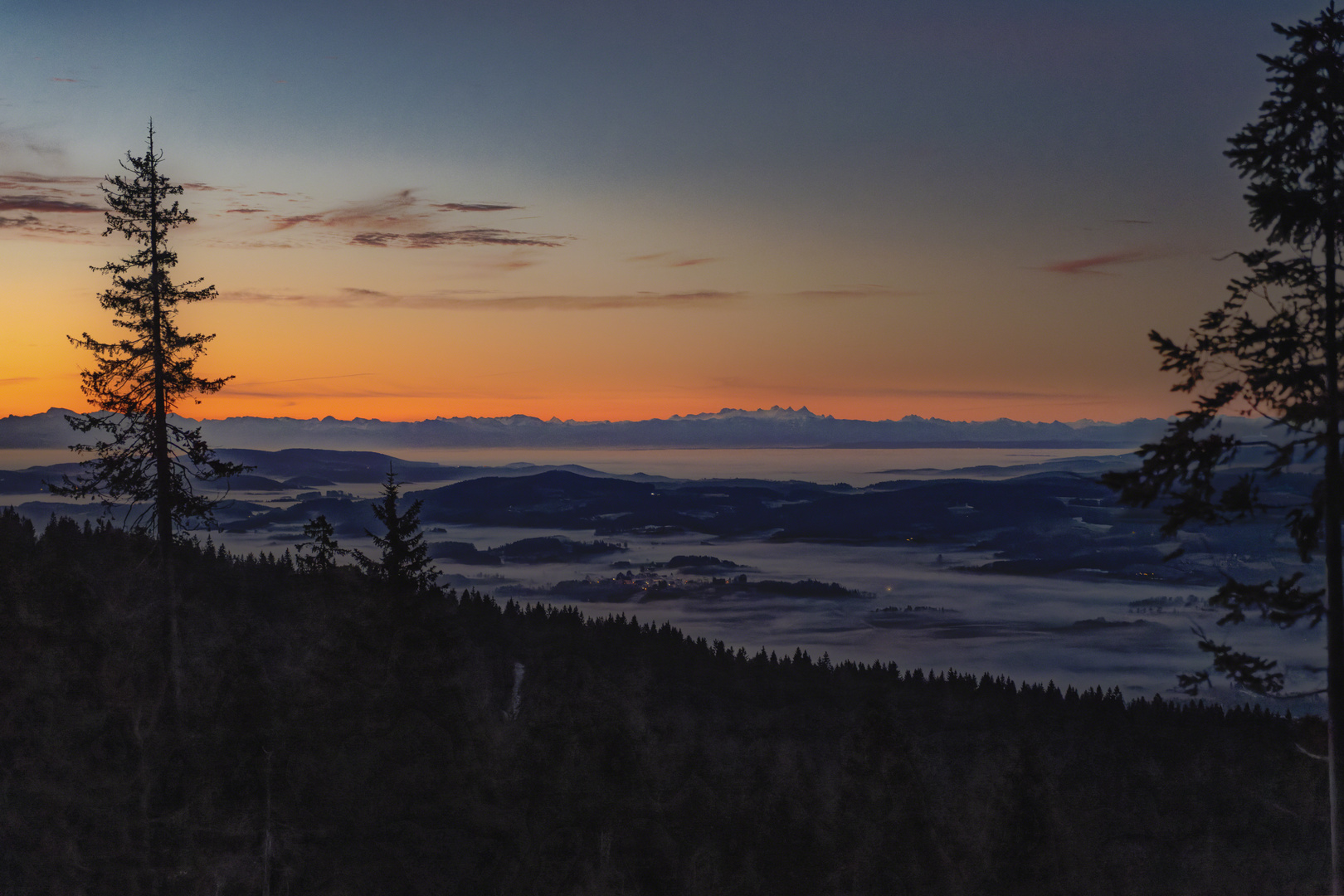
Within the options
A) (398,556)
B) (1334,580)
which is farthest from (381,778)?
(1334,580)

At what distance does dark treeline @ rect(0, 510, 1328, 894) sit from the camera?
23.4 m

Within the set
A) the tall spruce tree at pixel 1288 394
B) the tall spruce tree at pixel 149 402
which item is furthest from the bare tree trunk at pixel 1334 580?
the tall spruce tree at pixel 149 402

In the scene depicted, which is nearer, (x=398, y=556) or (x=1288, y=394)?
(x=1288, y=394)

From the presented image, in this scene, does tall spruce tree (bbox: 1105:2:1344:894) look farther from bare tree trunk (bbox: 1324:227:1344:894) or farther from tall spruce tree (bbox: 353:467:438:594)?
tall spruce tree (bbox: 353:467:438:594)

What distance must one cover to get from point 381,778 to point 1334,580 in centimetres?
2540

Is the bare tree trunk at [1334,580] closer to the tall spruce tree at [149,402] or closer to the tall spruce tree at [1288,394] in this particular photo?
the tall spruce tree at [1288,394]

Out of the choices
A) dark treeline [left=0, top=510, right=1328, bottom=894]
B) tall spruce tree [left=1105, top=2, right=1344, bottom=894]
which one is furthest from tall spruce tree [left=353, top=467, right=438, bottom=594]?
tall spruce tree [left=1105, top=2, right=1344, bottom=894]

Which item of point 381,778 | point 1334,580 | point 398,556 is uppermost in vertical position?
point 1334,580

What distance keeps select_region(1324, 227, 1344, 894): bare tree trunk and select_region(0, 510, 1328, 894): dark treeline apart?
2391mm

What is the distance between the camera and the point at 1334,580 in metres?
11.9

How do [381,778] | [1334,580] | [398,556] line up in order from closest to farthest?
[1334,580]
[381,778]
[398,556]

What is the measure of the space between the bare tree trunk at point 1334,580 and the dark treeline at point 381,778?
239cm

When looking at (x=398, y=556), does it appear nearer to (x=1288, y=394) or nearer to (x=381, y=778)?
(x=381, y=778)

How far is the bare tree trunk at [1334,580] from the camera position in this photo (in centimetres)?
1175
